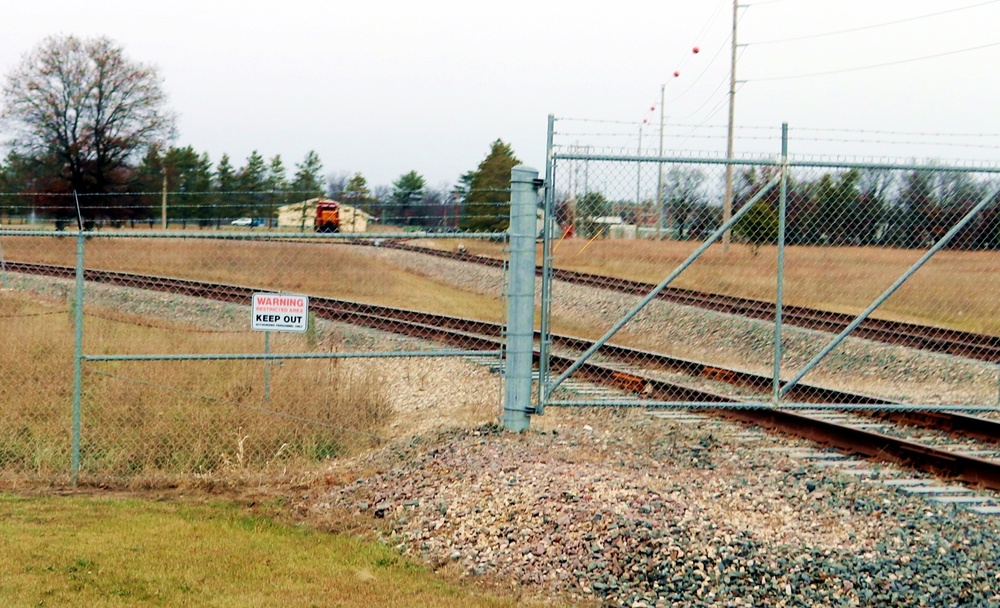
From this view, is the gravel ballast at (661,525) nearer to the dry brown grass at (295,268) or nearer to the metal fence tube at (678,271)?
the metal fence tube at (678,271)

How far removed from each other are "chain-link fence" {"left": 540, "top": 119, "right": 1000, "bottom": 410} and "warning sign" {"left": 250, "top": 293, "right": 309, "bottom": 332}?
1.96m

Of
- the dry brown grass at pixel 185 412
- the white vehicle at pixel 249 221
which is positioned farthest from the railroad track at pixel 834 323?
the white vehicle at pixel 249 221

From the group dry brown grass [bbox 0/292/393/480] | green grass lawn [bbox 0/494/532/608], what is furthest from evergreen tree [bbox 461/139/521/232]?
green grass lawn [bbox 0/494/532/608]

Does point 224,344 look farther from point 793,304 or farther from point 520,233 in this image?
point 793,304

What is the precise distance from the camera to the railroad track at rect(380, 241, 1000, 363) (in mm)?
13898

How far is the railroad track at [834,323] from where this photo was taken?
45.6 ft

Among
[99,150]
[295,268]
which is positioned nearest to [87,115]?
[99,150]

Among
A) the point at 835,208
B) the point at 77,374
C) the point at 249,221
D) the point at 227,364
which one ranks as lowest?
the point at 227,364

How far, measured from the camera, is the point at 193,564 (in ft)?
20.0

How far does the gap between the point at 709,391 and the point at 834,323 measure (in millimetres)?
4045

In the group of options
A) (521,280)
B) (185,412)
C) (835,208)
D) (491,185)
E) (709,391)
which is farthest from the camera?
(491,185)

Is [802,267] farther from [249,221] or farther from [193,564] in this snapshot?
[249,221]

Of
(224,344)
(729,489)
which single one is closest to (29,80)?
(224,344)

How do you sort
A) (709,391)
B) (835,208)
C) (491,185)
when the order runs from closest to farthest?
(835,208), (709,391), (491,185)
